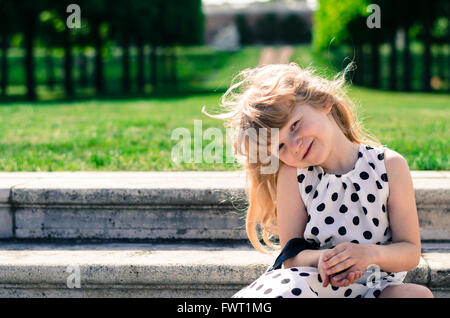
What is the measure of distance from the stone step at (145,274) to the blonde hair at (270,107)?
279 millimetres

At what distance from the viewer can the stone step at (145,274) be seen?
9.26 feet

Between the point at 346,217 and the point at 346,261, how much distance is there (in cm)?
27

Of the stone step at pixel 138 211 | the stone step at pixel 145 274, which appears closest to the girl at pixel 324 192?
Result: the stone step at pixel 145 274

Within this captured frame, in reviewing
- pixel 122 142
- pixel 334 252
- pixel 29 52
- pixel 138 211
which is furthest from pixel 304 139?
pixel 29 52

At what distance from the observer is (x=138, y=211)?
11.0 ft

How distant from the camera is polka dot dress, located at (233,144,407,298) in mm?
2273

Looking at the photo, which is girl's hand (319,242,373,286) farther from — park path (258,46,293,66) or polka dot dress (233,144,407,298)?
park path (258,46,293,66)

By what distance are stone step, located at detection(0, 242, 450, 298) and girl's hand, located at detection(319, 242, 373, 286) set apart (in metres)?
0.70

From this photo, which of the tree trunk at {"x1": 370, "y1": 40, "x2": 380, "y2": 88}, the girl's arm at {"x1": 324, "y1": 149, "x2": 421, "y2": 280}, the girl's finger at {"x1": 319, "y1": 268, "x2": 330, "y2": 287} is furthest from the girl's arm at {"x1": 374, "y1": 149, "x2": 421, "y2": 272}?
the tree trunk at {"x1": 370, "y1": 40, "x2": 380, "y2": 88}

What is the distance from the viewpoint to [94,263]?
2.88 meters

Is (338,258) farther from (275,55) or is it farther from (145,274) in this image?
(275,55)

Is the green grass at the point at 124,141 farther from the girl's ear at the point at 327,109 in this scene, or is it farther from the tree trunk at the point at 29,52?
the tree trunk at the point at 29,52

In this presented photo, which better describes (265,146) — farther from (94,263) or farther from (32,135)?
(32,135)
